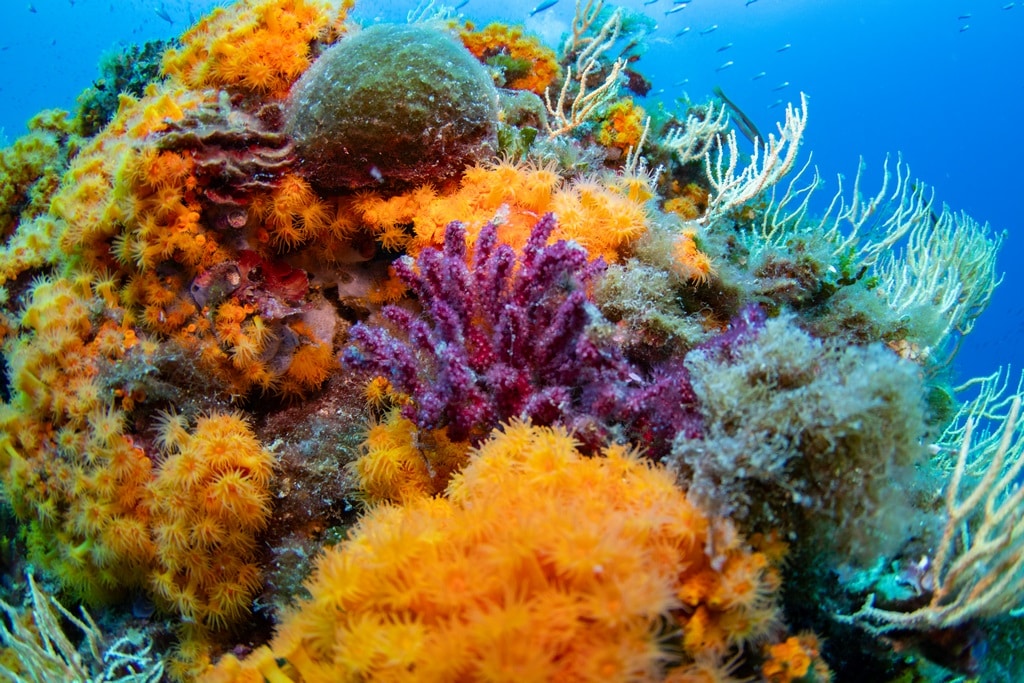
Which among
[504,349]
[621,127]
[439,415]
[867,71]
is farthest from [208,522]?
[867,71]

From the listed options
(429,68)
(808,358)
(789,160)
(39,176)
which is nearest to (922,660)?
(808,358)

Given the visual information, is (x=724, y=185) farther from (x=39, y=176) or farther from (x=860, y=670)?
(x=39, y=176)

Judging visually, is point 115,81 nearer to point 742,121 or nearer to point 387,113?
point 387,113

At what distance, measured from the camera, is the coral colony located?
5.80ft

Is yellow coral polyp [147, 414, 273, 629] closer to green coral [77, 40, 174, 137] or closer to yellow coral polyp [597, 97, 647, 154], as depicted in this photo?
yellow coral polyp [597, 97, 647, 154]

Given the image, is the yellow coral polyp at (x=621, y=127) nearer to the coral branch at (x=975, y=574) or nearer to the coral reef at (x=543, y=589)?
the coral branch at (x=975, y=574)

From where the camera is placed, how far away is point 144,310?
135 inches

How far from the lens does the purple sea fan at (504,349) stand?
2.56 m

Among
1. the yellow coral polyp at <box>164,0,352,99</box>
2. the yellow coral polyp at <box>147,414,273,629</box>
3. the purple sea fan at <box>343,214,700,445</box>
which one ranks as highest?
the yellow coral polyp at <box>164,0,352,99</box>

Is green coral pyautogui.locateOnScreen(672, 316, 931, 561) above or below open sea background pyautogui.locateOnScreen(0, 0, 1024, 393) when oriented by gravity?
below

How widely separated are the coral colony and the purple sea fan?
0.06 feet

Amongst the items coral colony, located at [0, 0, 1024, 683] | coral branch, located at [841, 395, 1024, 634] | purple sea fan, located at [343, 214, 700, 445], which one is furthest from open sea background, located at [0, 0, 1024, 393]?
coral branch, located at [841, 395, 1024, 634]

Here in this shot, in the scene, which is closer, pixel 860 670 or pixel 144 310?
pixel 860 670

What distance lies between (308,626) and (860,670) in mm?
2517
